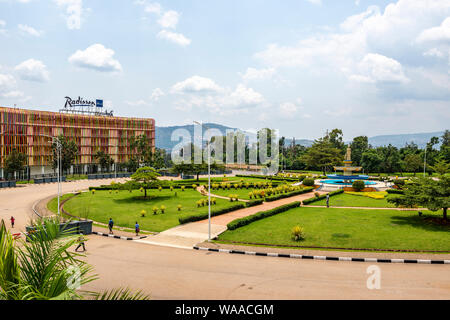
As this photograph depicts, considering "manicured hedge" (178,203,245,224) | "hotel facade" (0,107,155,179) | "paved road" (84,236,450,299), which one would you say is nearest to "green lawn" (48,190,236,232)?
"manicured hedge" (178,203,245,224)

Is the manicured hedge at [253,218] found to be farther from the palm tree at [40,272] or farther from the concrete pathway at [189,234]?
the palm tree at [40,272]

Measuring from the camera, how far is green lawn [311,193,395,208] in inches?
1446

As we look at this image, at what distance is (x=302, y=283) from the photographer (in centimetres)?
1537

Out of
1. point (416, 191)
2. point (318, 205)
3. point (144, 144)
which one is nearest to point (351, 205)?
point (318, 205)

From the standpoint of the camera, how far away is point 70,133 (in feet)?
294

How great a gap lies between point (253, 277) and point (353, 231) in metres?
11.8

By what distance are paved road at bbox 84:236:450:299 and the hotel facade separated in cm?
6191

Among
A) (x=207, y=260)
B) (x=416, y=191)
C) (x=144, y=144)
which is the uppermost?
A: (x=144, y=144)

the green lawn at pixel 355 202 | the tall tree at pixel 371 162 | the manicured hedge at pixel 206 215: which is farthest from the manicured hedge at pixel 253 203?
the tall tree at pixel 371 162

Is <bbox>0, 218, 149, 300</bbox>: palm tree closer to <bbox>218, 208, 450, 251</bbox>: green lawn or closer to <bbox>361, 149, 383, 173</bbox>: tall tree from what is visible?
<bbox>218, 208, 450, 251</bbox>: green lawn
